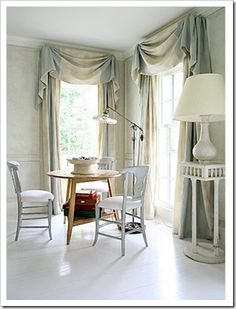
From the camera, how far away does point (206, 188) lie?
10.0 feet

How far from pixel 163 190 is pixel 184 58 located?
1.80 meters

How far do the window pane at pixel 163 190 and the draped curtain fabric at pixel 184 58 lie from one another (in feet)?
2.08

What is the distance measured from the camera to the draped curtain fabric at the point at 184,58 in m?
3.11

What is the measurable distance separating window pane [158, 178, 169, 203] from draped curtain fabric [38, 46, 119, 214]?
1.52 metres

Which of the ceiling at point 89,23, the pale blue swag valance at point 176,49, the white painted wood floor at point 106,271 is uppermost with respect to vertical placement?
the ceiling at point 89,23

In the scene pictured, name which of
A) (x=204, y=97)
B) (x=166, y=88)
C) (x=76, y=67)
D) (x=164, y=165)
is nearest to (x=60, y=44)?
(x=76, y=67)

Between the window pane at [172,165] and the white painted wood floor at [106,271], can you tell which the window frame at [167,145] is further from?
the white painted wood floor at [106,271]

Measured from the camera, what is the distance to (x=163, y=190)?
164 inches

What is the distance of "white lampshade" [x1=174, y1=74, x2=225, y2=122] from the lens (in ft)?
8.28

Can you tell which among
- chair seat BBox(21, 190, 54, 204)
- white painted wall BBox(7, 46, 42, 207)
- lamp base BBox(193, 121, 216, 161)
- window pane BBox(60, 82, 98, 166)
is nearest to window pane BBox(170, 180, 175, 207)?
lamp base BBox(193, 121, 216, 161)

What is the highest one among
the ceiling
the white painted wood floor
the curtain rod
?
the ceiling

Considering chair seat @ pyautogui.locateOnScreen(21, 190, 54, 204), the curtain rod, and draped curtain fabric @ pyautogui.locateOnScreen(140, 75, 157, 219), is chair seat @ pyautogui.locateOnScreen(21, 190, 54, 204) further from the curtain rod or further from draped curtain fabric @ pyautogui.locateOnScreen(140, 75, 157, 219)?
the curtain rod

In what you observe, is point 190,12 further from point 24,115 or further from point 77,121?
point 24,115

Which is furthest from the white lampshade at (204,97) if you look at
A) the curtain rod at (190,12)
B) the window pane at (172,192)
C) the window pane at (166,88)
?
the window pane at (172,192)
